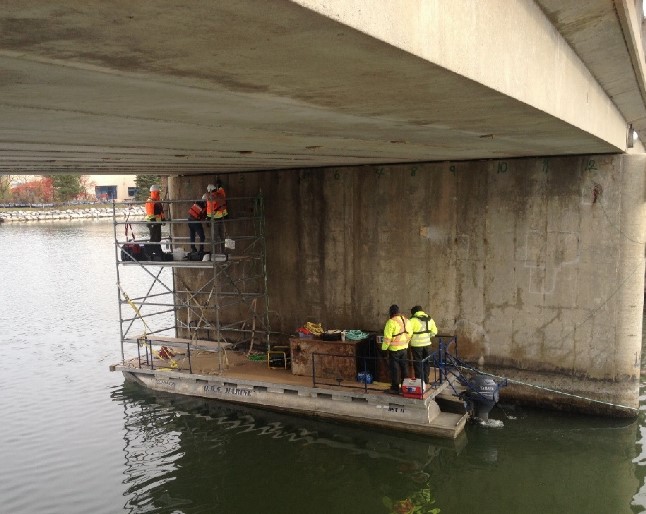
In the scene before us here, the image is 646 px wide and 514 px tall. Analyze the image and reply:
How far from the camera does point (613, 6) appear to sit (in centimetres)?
528

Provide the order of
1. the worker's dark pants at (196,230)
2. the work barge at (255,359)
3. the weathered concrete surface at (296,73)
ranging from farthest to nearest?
the worker's dark pants at (196,230) < the work barge at (255,359) < the weathered concrete surface at (296,73)

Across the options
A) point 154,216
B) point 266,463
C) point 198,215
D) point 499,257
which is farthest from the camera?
point 154,216

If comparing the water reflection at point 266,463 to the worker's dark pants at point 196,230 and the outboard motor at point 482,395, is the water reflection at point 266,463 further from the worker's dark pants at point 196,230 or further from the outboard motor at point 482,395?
the worker's dark pants at point 196,230

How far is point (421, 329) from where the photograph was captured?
1148 centimetres

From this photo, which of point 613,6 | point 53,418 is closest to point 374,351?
point 53,418

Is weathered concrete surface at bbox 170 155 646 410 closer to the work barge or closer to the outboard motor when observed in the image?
the outboard motor

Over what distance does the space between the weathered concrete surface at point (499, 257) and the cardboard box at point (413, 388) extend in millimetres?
2340

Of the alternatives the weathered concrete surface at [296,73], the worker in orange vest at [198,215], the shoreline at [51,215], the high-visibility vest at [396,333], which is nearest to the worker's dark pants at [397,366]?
the high-visibility vest at [396,333]

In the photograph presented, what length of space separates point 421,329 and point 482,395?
189 centimetres

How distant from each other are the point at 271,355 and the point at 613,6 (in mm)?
10618

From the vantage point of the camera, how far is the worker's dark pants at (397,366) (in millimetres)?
11367

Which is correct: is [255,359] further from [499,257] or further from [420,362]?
[499,257]

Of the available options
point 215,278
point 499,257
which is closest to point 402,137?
point 499,257

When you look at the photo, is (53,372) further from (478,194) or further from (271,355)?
(478,194)
